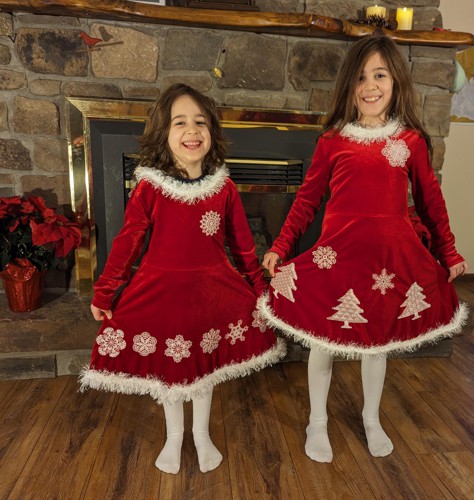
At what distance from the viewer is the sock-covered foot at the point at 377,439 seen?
151 centimetres

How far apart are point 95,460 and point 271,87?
1.65 meters

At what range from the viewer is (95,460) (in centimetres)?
146

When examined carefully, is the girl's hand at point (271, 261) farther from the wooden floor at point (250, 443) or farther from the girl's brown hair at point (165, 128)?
the wooden floor at point (250, 443)

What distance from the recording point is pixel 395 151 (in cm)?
139

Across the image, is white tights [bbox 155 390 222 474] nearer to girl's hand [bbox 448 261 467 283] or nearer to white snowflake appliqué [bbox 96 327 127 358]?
white snowflake appliqué [bbox 96 327 127 358]

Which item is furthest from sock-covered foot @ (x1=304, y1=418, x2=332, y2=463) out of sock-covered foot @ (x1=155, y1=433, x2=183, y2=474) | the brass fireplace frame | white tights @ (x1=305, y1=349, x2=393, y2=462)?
the brass fireplace frame

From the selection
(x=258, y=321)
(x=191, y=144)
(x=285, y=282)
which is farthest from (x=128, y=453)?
(x=191, y=144)

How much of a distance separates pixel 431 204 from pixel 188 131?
804 millimetres

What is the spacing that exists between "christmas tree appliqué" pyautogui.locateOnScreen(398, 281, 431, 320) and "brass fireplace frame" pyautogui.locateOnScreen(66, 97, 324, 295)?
3.40 feet

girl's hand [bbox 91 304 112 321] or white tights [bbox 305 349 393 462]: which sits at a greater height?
girl's hand [bbox 91 304 112 321]

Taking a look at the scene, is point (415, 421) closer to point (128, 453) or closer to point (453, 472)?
point (453, 472)

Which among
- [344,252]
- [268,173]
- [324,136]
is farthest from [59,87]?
[344,252]

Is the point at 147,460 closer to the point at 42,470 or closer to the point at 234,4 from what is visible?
the point at 42,470

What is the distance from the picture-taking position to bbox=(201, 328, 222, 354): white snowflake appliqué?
1.33 meters
